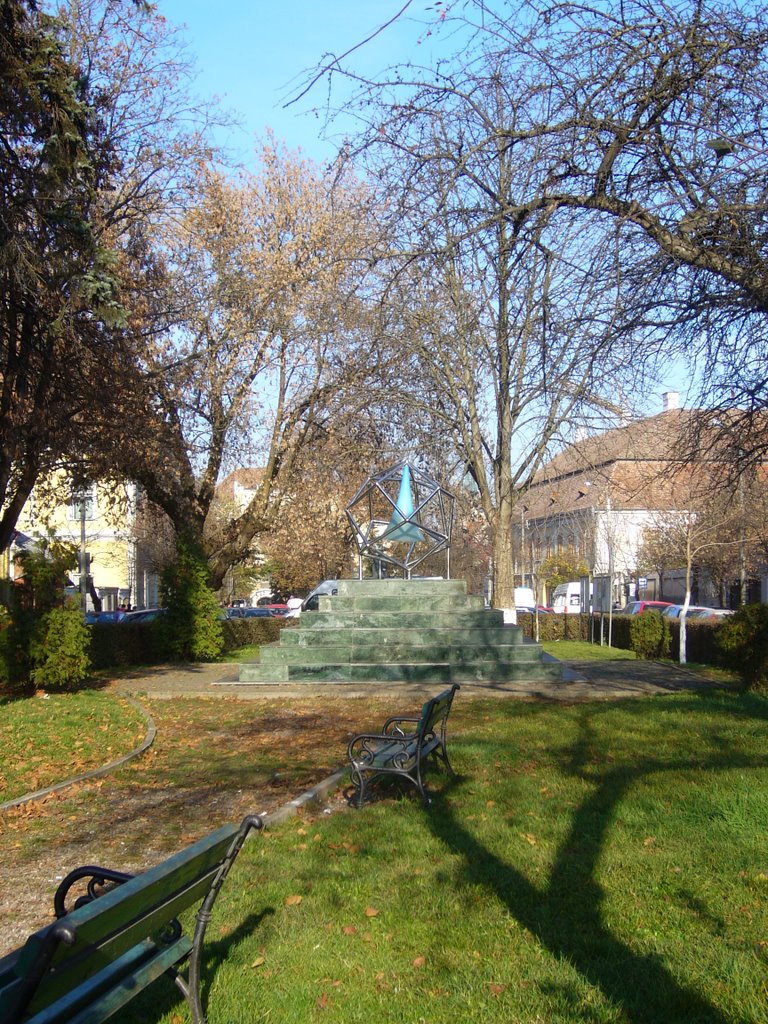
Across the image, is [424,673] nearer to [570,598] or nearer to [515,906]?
[515,906]

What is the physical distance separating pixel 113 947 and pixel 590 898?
276 centimetres

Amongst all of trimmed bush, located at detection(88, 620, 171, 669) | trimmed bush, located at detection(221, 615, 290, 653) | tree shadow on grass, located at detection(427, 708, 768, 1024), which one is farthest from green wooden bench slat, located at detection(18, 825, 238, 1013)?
trimmed bush, located at detection(221, 615, 290, 653)

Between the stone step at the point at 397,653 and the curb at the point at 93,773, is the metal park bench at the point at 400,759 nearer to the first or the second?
the curb at the point at 93,773

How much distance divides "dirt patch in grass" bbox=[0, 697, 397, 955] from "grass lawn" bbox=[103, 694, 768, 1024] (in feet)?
2.58

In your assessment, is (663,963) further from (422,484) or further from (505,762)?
(422,484)

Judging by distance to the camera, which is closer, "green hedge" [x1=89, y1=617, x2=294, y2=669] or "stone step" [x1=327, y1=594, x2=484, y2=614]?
"stone step" [x1=327, y1=594, x2=484, y2=614]

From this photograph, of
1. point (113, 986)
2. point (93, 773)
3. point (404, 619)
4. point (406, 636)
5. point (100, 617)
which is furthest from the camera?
point (100, 617)

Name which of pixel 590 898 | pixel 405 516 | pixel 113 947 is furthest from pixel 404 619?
pixel 113 947

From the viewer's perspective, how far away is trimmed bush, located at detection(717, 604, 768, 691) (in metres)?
12.2

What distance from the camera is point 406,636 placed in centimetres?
1541

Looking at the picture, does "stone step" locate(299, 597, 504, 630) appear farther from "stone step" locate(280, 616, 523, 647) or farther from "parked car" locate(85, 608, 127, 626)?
"parked car" locate(85, 608, 127, 626)

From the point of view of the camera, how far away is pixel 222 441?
2161 cm

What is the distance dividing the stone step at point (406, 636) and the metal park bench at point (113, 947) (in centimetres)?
1161

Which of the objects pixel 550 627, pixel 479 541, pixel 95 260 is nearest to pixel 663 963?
pixel 95 260
